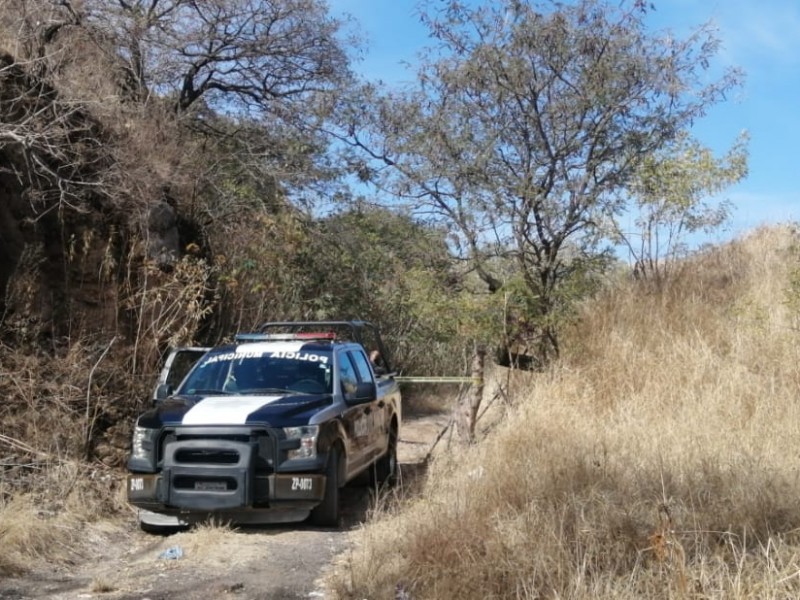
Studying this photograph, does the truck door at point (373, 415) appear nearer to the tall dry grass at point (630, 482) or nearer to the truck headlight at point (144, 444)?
the tall dry grass at point (630, 482)

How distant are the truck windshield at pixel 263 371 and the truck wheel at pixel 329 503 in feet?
3.36

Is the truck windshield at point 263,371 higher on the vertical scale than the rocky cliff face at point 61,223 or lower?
lower

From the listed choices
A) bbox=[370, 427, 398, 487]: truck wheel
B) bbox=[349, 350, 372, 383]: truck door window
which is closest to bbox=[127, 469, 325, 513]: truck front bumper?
bbox=[349, 350, 372, 383]: truck door window

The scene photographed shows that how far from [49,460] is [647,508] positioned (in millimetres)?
6017

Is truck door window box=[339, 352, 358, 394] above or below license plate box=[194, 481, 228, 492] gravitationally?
above

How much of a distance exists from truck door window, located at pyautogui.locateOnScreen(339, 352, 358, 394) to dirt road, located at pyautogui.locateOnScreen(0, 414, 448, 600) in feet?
4.47

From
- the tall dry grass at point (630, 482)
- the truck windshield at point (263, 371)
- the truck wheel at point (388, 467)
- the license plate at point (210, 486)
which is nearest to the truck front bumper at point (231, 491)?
the license plate at point (210, 486)

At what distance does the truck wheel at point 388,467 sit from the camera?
35.4 feet

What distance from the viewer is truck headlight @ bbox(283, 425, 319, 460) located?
810cm

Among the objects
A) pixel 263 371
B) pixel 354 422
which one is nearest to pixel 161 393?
pixel 263 371

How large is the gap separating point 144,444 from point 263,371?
1.61 m

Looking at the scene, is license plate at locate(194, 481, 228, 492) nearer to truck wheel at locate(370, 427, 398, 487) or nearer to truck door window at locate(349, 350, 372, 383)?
truck door window at locate(349, 350, 372, 383)

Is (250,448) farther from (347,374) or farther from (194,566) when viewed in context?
(347,374)

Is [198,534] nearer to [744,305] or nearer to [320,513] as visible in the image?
[320,513]
